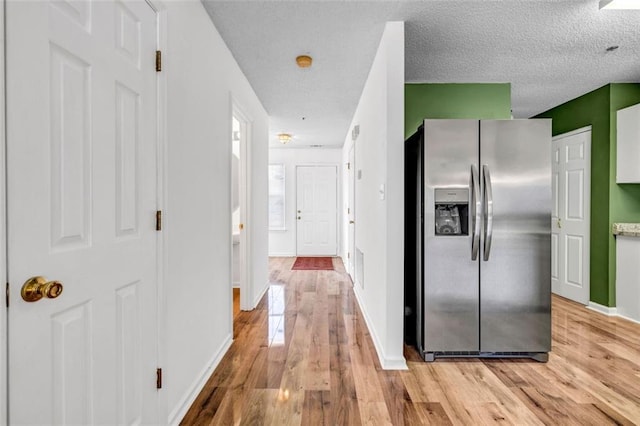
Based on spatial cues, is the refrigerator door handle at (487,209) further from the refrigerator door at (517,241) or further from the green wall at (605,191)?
the green wall at (605,191)

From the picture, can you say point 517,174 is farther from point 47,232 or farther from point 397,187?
point 47,232

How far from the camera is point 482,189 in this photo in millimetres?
2289

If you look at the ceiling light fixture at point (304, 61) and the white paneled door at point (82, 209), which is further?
the ceiling light fixture at point (304, 61)

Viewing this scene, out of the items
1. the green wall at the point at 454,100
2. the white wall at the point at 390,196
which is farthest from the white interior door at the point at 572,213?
the white wall at the point at 390,196

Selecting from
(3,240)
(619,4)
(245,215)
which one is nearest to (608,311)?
(619,4)

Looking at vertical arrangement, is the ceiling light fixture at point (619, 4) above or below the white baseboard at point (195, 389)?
above

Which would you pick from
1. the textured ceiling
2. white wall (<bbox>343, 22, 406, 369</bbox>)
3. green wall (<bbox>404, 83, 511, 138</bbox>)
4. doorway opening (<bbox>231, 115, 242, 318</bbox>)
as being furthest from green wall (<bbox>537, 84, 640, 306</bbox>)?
doorway opening (<bbox>231, 115, 242, 318</bbox>)

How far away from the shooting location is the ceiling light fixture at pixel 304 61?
106 inches

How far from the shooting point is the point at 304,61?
274 centimetres

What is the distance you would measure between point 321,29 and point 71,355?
2.32m

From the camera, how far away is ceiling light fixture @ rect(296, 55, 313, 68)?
2697 mm

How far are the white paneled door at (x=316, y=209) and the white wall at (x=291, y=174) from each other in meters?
0.09

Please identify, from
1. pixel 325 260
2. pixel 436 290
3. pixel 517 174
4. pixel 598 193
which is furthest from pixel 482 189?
pixel 325 260

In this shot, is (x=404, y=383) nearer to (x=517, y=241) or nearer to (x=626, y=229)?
(x=517, y=241)
